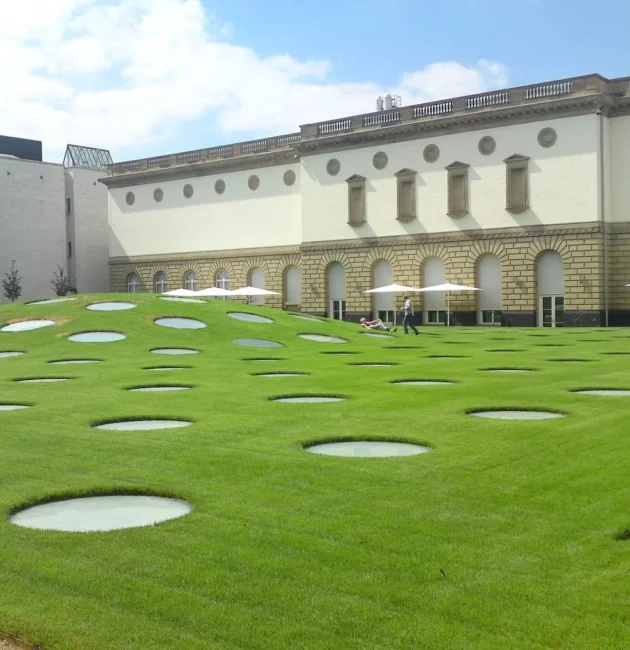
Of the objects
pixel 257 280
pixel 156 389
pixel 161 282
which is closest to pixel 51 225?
pixel 161 282

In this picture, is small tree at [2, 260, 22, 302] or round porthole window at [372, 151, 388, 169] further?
small tree at [2, 260, 22, 302]

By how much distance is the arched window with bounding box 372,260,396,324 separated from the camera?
219ft

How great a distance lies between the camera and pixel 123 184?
8619 centimetres

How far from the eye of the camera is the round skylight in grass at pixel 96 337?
1280 inches

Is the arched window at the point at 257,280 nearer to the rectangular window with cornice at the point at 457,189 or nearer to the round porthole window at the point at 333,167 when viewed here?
the round porthole window at the point at 333,167

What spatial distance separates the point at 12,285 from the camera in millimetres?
84000

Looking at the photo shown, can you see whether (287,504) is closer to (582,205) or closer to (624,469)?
(624,469)

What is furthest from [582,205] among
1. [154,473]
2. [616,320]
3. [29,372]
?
[154,473]

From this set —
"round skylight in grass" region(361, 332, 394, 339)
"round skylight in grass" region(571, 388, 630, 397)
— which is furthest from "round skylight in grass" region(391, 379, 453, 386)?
"round skylight in grass" region(361, 332, 394, 339)

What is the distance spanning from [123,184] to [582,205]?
46.9 meters

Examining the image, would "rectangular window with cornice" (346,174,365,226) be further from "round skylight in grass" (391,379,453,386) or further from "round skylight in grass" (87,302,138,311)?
"round skylight in grass" (391,379,453,386)

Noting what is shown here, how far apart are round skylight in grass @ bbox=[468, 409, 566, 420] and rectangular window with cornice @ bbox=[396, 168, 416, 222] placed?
5116cm

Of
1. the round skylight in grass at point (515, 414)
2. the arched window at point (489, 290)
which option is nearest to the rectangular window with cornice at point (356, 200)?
the arched window at point (489, 290)

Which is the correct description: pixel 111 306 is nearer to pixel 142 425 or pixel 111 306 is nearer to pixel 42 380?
pixel 42 380
